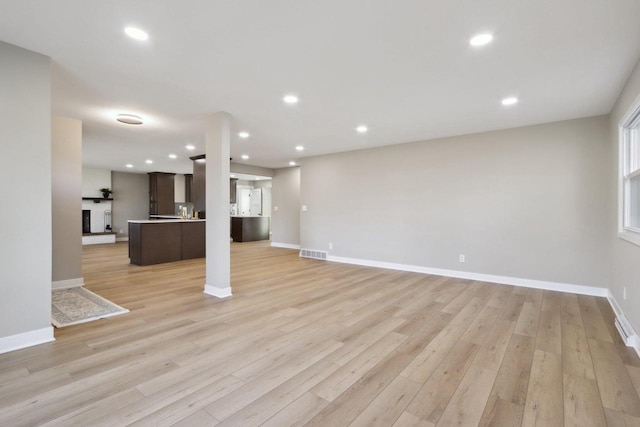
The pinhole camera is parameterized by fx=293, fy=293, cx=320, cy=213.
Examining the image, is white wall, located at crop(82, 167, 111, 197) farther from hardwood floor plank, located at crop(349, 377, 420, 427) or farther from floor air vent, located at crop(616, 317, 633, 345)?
floor air vent, located at crop(616, 317, 633, 345)

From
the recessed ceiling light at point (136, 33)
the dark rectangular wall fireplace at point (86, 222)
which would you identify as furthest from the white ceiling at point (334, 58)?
the dark rectangular wall fireplace at point (86, 222)

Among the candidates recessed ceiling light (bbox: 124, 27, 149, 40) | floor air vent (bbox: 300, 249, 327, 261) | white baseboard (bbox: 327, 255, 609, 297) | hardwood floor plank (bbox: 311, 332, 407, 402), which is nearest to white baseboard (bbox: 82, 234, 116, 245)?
floor air vent (bbox: 300, 249, 327, 261)

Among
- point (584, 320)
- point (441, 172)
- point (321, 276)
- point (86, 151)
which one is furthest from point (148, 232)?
point (584, 320)

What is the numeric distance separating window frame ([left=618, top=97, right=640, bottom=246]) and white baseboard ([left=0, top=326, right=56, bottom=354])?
5.51 metres

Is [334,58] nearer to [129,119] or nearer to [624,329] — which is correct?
[129,119]

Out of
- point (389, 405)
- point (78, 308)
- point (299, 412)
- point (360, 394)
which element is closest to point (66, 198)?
point (78, 308)

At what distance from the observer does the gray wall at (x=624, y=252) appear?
2.64m

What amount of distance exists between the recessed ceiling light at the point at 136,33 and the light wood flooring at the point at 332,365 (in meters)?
2.55

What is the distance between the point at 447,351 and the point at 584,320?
1.97 meters

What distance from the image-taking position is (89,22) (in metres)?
2.15

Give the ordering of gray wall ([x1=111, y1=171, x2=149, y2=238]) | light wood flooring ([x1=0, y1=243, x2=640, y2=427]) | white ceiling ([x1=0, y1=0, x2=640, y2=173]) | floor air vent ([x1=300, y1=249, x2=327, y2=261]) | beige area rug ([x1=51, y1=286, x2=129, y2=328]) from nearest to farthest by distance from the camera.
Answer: light wood flooring ([x1=0, y1=243, x2=640, y2=427]) < white ceiling ([x1=0, y1=0, x2=640, y2=173]) < beige area rug ([x1=51, y1=286, x2=129, y2=328]) < floor air vent ([x1=300, y1=249, x2=327, y2=261]) < gray wall ([x1=111, y1=171, x2=149, y2=238])

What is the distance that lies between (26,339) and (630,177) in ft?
19.9

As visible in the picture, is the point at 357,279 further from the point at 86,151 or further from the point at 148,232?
the point at 86,151

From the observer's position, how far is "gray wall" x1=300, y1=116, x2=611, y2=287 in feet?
13.7
